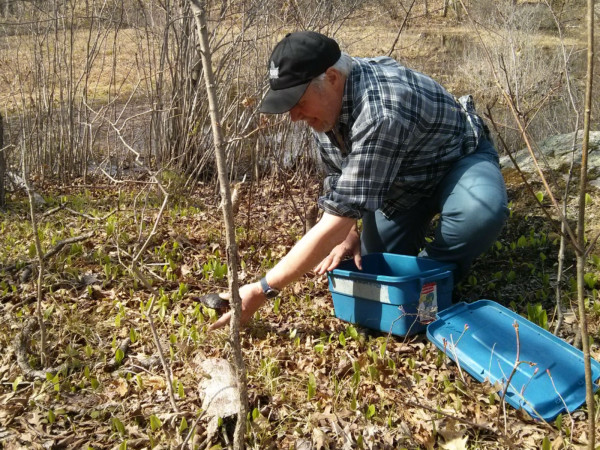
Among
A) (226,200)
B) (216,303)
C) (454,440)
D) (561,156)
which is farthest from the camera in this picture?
(561,156)

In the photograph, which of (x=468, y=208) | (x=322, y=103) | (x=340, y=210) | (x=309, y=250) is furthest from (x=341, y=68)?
(x=468, y=208)

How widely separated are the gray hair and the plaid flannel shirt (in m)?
0.03

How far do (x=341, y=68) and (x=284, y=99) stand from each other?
0.34 m

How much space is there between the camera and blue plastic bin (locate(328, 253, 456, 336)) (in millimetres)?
2488

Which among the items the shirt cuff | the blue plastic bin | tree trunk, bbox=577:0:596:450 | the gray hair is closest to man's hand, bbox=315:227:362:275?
the blue plastic bin

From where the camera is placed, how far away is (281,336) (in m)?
2.72

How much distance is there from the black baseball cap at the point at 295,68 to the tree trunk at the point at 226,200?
602mm

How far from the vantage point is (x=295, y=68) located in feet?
7.23

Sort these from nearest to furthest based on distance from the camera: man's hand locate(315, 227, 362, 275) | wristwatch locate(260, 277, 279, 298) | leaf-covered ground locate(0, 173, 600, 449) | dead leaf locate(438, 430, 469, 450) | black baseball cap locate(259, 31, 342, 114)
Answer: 1. dead leaf locate(438, 430, 469, 450)
2. leaf-covered ground locate(0, 173, 600, 449)
3. black baseball cap locate(259, 31, 342, 114)
4. wristwatch locate(260, 277, 279, 298)
5. man's hand locate(315, 227, 362, 275)

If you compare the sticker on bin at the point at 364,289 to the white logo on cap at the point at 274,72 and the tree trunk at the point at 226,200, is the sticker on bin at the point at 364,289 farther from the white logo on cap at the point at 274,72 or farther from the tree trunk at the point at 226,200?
the white logo on cap at the point at 274,72

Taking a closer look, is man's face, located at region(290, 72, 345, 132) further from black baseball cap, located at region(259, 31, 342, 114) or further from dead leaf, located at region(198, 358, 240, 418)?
dead leaf, located at region(198, 358, 240, 418)

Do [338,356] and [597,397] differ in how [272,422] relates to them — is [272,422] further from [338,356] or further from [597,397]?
[597,397]

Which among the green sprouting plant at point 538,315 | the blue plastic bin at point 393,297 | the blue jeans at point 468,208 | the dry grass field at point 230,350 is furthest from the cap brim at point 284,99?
the green sprouting plant at point 538,315

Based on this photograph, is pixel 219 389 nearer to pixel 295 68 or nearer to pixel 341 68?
pixel 295 68
